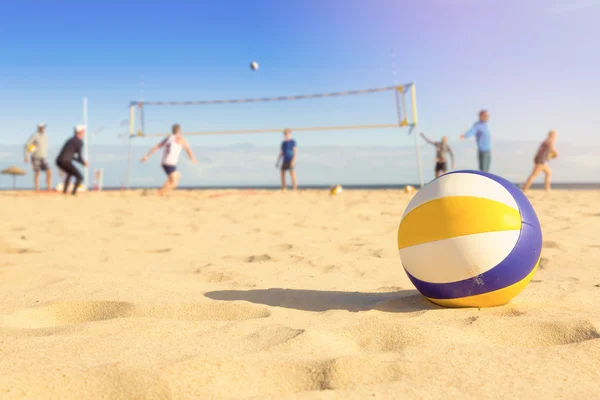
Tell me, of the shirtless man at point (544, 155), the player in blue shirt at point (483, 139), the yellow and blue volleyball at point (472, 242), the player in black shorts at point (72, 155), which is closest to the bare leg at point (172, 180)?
the player in black shorts at point (72, 155)

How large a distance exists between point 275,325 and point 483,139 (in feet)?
33.1

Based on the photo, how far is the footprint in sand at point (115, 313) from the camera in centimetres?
250

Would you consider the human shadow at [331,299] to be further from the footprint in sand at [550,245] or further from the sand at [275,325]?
the footprint in sand at [550,245]

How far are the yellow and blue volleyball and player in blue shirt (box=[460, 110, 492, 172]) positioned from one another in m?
9.17

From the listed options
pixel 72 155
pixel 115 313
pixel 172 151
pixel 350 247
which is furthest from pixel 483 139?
pixel 115 313

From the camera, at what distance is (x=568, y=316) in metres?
2.28

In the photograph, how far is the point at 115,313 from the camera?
8.54 feet

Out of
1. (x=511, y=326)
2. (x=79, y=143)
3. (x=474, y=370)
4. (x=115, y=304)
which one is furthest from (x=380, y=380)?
(x=79, y=143)

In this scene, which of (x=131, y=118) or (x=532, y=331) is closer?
(x=532, y=331)

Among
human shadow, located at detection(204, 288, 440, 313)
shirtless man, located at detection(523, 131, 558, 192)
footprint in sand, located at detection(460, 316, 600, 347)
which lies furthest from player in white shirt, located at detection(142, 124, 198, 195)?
footprint in sand, located at detection(460, 316, 600, 347)

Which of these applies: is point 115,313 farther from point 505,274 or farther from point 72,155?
point 72,155

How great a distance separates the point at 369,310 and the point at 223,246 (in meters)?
2.38

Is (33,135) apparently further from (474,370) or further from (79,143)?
(474,370)

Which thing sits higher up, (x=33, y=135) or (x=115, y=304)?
(x=33, y=135)
